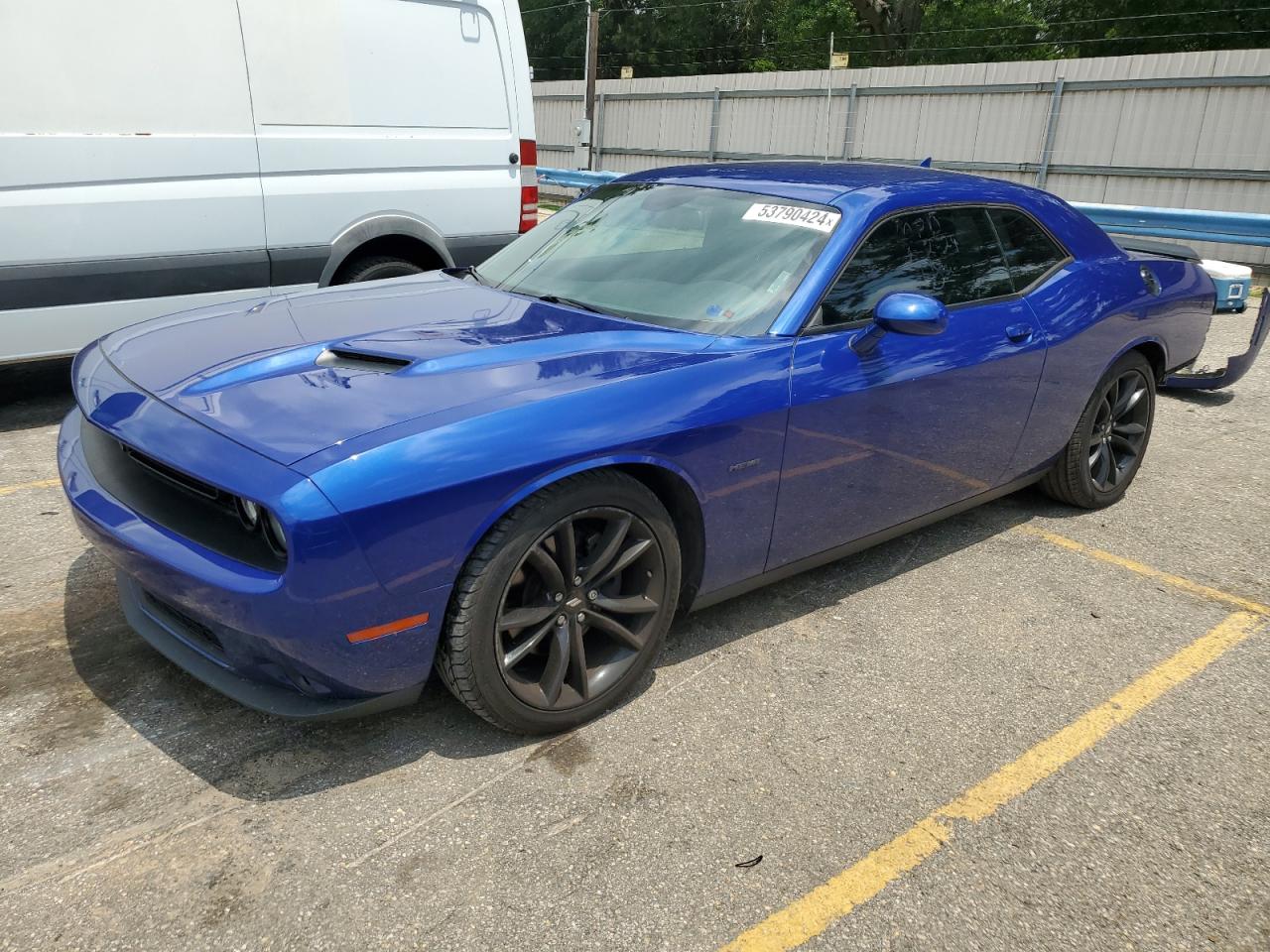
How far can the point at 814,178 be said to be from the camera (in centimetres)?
364

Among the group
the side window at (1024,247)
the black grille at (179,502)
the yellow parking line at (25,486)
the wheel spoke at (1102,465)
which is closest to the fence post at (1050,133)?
the wheel spoke at (1102,465)

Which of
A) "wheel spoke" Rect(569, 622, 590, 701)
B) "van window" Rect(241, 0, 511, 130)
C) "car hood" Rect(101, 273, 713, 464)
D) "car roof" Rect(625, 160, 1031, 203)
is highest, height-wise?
"van window" Rect(241, 0, 511, 130)

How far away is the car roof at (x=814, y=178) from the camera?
11.5ft

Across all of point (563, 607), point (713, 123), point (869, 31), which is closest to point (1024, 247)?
point (563, 607)

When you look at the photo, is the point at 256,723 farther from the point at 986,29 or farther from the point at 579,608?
the point at 986,29

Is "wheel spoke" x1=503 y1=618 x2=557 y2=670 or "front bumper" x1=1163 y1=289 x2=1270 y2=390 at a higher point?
"wheel spoke" x1=503 y1=618 x2=557 y2=670

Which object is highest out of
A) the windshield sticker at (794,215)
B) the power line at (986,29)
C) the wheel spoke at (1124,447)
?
the power line at (986,29)

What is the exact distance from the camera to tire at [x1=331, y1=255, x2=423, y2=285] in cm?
579

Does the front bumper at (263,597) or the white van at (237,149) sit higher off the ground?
the white van at (237,149)

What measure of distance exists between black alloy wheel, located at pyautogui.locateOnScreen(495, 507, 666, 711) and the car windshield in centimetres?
79

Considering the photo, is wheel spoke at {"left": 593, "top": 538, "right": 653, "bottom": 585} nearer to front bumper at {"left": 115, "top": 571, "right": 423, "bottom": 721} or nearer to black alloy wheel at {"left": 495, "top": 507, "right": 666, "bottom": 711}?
black alloy wheel at {"left": 495, "top": 507, "right": 666, "bottom": 711}

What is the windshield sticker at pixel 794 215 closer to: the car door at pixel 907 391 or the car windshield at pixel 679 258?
the car windshield at pixel 679 258

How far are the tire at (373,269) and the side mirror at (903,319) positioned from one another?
3.37 m

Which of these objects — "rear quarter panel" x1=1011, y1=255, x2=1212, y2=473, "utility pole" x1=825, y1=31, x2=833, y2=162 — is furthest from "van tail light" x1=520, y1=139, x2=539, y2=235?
"utility pole" x1=825, y1=31, x2=833, y2=162
